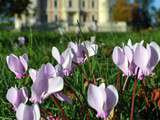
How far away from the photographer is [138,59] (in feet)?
5.89

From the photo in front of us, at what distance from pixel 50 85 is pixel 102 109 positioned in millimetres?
169

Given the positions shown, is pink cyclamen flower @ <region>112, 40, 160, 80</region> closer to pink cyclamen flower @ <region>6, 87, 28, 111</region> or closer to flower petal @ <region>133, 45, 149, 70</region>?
flower petal @ <region>133, 45, 149, 70</region>

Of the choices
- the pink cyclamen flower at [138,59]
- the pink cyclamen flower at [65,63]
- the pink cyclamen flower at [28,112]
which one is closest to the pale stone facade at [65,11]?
the pink cyclamen flower at [65,63]

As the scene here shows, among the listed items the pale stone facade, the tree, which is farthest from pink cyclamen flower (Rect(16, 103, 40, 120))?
the pale stone facade

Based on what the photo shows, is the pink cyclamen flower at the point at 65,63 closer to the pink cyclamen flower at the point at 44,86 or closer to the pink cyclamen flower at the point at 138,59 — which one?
the pink cyclamen flower at the point at 138,59

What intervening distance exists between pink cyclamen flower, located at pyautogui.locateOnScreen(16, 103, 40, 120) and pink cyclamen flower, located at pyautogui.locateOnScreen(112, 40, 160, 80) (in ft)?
1.34

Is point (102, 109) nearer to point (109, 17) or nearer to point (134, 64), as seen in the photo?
point (134, 64)

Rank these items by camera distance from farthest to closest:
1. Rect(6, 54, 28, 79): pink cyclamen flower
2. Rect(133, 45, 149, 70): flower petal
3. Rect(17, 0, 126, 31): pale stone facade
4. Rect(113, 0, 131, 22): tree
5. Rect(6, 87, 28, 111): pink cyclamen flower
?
Rect(17, 0, 126, 31): pale stone facade < Rect(113, 0, 131, 22): tree < Rect(6, 54, 28, 79): pink cyclamen flower < Rect(133, 45, 149, 70): flower petal < Rect(6, 87, 28, 111): pink cyclamen flower

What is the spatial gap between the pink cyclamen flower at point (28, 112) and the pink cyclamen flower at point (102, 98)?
0.49 feet

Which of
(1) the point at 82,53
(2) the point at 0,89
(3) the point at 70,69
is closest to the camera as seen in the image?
(3) the point at 70,69

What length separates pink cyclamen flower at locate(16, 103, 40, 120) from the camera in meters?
1.53

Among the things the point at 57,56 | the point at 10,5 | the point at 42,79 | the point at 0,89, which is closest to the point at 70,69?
the point at 57,56

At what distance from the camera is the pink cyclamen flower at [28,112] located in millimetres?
1528

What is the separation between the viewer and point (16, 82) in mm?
3066
